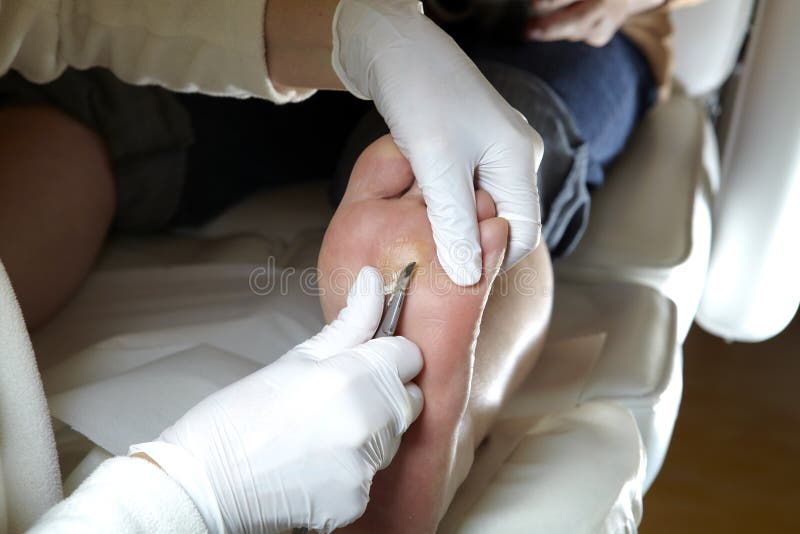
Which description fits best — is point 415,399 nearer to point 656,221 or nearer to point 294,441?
point 294,441

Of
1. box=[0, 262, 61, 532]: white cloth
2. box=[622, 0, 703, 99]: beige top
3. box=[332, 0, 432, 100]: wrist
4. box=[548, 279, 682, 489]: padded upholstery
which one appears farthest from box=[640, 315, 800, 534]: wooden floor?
box=[0, 262, 61, 532]: white cloth

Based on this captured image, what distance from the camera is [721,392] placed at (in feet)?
3.77

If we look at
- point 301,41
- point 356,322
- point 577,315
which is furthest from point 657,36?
point 356,322

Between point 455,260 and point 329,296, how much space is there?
4.4 inches

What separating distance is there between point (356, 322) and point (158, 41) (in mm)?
319

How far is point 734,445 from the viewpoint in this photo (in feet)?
3.59

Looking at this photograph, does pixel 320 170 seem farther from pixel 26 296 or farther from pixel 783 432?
pixel 783 432

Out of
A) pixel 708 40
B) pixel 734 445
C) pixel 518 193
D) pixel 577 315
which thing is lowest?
pixel 734 445

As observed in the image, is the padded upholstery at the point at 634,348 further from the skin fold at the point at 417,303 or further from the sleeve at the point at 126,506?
the sleeve at the point at 126,506

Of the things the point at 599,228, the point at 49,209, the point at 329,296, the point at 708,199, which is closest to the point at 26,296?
the point at 49,209

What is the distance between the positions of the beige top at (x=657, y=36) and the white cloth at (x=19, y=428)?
91cm

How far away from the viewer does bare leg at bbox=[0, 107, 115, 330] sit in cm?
72

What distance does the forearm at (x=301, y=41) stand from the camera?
0.64 metres

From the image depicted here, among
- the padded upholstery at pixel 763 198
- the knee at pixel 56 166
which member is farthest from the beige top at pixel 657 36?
the knee at pixel 56 166
